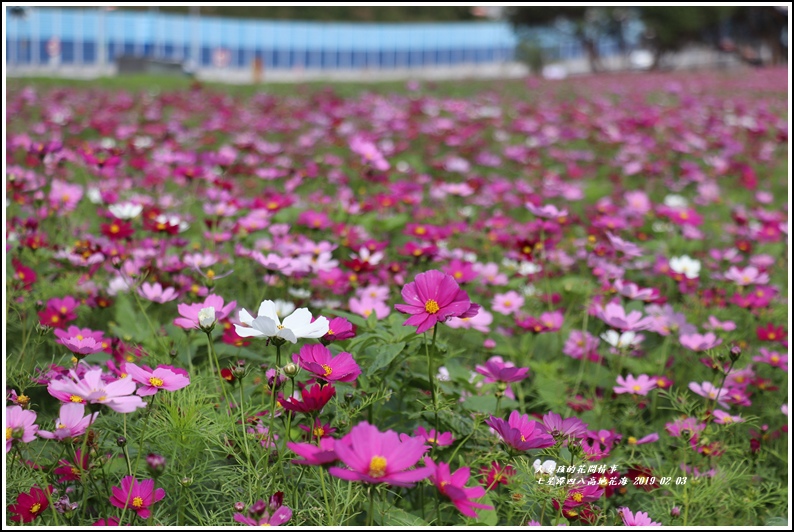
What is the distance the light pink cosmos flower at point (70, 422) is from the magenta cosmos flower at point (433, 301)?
1.31ft

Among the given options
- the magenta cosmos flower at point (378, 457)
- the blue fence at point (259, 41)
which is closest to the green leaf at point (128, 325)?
the magenta cosmos flower at point (378, 457)

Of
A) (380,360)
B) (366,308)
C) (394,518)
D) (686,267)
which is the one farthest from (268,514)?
(686,267)

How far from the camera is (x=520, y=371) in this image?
973 millimetres

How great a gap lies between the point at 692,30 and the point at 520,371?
28.5 meters

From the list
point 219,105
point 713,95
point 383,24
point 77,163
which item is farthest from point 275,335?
point 383,24

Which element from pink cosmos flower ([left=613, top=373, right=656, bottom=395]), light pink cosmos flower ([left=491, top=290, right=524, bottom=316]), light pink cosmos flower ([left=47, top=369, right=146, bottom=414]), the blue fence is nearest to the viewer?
light pink cosmos flower ([left=47, top=369, right=146, bottom=414])

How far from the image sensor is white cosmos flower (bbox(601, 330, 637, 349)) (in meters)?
1.35

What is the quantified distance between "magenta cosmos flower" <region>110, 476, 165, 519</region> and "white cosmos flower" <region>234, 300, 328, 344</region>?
0.24 metres

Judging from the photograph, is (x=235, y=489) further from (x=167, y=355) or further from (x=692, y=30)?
(x=692, y=30)

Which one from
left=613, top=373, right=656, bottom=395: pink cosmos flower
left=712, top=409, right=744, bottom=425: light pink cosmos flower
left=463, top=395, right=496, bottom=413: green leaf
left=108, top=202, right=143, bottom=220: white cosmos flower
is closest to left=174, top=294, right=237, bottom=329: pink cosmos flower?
left=463, top=395, right=496, bottom=413: green leaf

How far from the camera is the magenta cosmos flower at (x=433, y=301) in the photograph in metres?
0.84

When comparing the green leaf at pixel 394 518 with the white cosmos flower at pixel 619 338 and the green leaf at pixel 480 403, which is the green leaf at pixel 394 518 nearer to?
the green leaf at pixel 480 403

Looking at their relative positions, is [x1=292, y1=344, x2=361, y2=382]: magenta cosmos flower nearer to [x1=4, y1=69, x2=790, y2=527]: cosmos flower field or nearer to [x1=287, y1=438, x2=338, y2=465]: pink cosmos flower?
[x1=4, y1=69, x2=790, y2=527]: cosmos flower field

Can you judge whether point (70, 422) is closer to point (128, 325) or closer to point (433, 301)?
point (433, 301)
